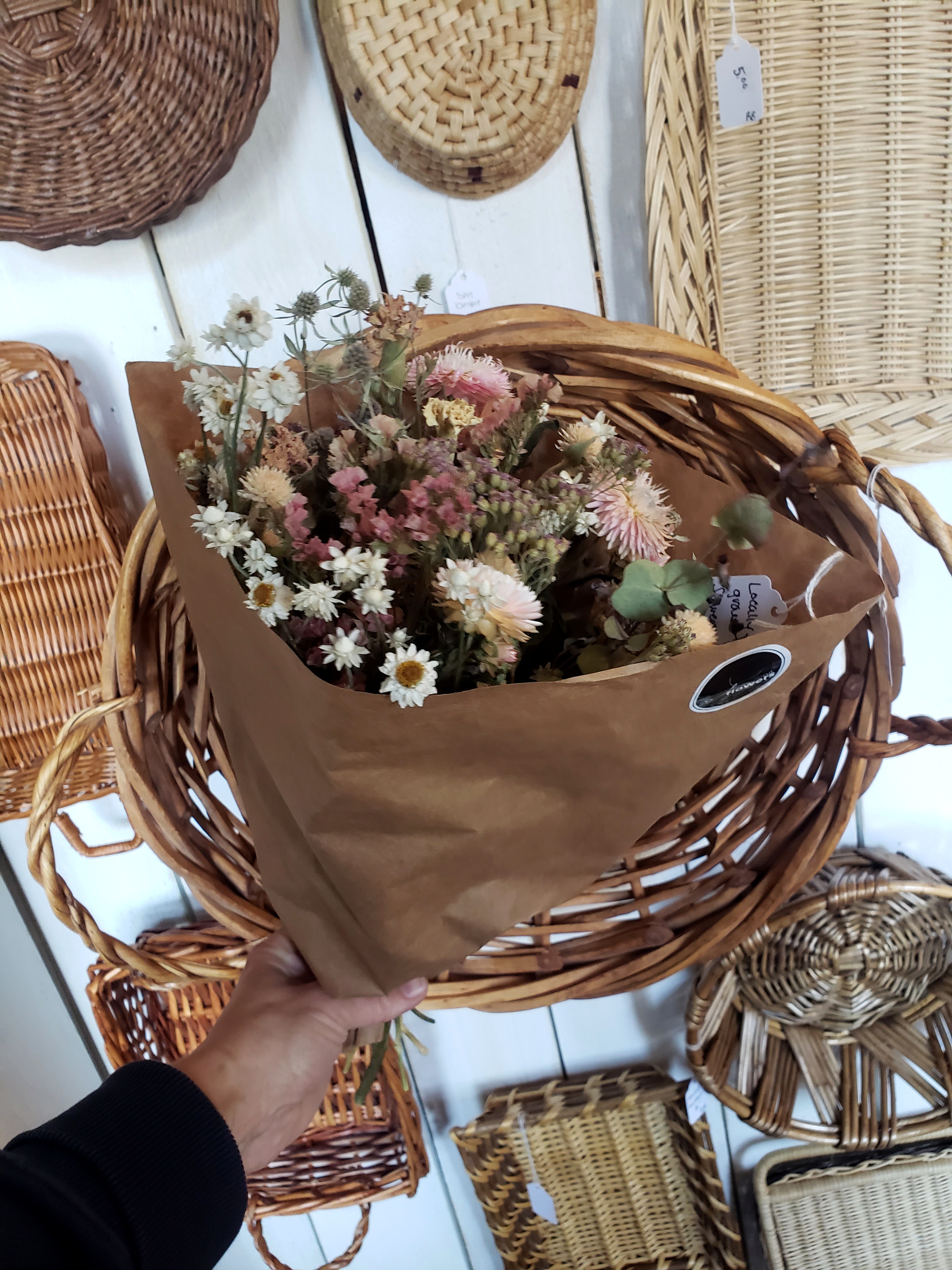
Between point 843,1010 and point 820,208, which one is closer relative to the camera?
point 820,208

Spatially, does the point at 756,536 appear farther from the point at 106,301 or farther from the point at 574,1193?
the point at 574,1193

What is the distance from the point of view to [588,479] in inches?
20.3

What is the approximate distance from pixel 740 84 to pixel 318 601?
689mm

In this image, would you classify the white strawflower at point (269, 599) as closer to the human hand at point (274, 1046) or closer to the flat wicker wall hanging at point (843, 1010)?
the human hand at point (274, 1046)

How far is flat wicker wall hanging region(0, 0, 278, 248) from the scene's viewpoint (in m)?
0.72

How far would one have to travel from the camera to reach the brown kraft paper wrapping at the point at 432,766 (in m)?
0.42

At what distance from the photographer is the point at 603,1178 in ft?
3.43

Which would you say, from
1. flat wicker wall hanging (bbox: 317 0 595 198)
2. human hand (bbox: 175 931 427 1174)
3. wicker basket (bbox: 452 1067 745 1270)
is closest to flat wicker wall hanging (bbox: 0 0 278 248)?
flat wicker wall hanging (bbox: 317 0 595 198)

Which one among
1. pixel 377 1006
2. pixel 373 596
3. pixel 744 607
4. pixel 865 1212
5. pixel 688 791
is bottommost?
pixel 865 1212

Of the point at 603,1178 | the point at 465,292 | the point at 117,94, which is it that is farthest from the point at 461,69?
the point at 603,1178

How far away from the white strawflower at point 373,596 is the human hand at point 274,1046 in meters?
0.32

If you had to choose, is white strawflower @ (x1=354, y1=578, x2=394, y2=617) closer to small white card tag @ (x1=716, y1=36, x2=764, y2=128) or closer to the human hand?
the human hand

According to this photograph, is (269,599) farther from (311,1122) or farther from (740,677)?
(311,1122)

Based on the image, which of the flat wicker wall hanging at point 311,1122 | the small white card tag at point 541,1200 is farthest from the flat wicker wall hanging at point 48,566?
the small white card tag at point 541,1200
